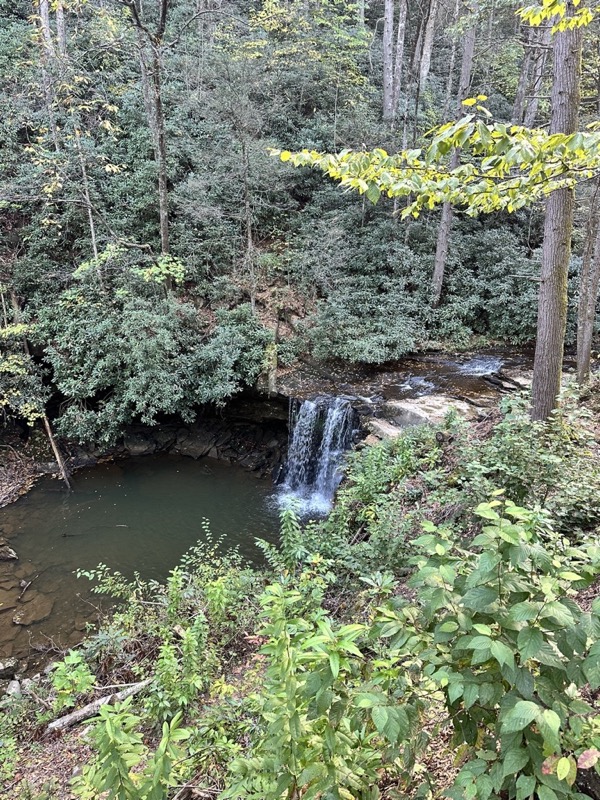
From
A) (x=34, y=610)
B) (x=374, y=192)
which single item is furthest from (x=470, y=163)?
(x=34, y=610)

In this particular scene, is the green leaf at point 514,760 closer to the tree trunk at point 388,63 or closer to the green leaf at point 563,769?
the green leaf at point 563,769

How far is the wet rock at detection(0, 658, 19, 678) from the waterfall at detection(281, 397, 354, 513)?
16.2 ft

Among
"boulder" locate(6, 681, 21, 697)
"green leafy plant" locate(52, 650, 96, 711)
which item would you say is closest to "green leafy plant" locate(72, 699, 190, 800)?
"green leafy plant" locate(52, 650, 96, 711)

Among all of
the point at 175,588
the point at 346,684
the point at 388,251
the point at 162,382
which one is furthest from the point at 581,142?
the point at 388,251

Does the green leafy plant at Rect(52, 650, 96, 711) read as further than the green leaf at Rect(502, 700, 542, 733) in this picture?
Yes

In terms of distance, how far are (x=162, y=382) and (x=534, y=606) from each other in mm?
9231

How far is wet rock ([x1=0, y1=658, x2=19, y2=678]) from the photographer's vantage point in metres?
5.34

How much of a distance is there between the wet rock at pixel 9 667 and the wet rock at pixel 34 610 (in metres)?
0.72

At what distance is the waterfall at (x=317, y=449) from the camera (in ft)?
30.5

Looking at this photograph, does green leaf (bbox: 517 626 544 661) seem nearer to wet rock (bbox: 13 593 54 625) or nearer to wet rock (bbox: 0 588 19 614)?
wet rock (bbox: 13 593 54 625)

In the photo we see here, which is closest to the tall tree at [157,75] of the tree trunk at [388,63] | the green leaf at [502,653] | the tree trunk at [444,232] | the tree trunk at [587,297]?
the tree trunk at [444,232]

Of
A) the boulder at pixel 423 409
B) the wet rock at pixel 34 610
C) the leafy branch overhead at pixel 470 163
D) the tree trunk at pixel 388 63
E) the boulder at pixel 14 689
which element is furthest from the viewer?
the tree trunk at pixel 388 63

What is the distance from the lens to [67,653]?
5547 millimetres

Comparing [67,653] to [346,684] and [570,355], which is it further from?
[570,355]
